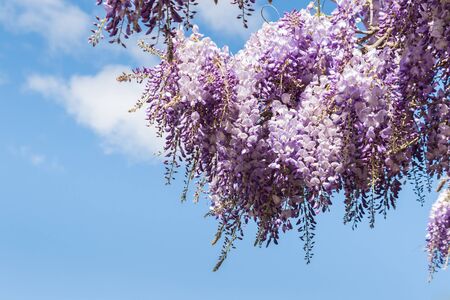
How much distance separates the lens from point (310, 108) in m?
5.05

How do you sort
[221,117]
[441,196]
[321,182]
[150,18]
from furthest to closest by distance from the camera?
[441,196] < [221,117] < [321,182] < [150,18]

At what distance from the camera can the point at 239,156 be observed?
5176 millimetres

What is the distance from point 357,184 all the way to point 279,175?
0.53m

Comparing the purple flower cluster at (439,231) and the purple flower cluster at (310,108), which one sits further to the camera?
the purple flower cluster at (439,231)

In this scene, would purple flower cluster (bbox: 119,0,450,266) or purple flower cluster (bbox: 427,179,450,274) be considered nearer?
purple flower cluster (bbox: 119,0,450,266)

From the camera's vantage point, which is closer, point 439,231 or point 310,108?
point 310,108

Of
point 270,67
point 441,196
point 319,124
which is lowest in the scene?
point 319,124

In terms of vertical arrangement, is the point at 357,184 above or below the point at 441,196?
below

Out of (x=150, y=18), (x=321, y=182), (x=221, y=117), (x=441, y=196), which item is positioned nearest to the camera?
(x=150, y=18)

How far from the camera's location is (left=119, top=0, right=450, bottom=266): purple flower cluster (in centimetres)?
487

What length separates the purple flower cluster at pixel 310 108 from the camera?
192 inches

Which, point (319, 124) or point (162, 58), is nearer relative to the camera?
point (319, 124)

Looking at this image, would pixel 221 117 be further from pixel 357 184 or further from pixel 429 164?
pixel 429 164

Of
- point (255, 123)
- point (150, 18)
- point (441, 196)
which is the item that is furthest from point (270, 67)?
point (441, 196)
